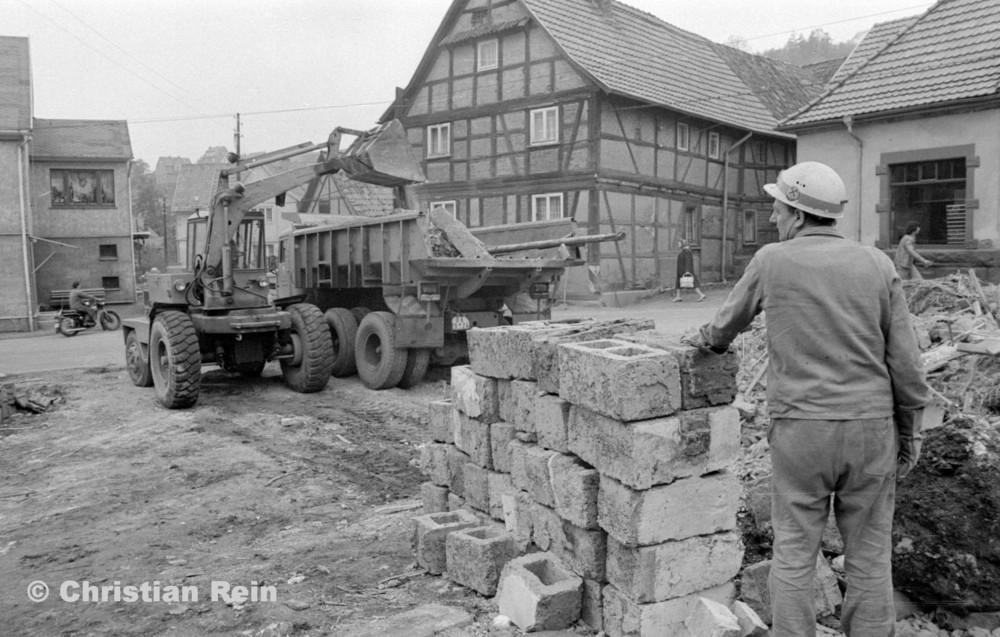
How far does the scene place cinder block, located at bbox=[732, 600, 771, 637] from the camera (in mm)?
3803

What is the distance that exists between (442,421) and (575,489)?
6.06ft

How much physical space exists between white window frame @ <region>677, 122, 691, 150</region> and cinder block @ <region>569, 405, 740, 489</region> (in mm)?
21593

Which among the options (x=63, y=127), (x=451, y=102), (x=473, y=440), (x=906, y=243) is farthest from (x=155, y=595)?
(x=63, y=127)

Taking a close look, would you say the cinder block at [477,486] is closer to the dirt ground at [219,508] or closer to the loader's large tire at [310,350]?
the dirt ground at [219,508]

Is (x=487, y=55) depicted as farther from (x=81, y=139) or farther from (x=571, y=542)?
(x=571, y=542)

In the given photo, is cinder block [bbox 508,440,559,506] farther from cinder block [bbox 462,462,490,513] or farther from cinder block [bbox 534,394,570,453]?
cinder block [bbox 462,462,490,513]

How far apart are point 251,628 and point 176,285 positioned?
24.0 ft

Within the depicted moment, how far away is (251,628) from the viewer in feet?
14.4

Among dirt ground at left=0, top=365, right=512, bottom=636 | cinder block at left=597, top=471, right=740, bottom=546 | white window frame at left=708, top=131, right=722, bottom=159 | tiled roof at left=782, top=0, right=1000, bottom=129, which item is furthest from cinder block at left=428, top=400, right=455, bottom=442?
white window frame at left=708, top=131, right=722, bottom=159

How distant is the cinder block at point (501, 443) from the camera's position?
16.5 ft

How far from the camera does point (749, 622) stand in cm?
384

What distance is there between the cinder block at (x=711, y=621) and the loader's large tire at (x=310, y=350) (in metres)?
7.79

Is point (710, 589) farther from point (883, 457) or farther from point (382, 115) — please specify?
point (382, 115)

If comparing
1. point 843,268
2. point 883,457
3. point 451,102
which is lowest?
point 883,457
